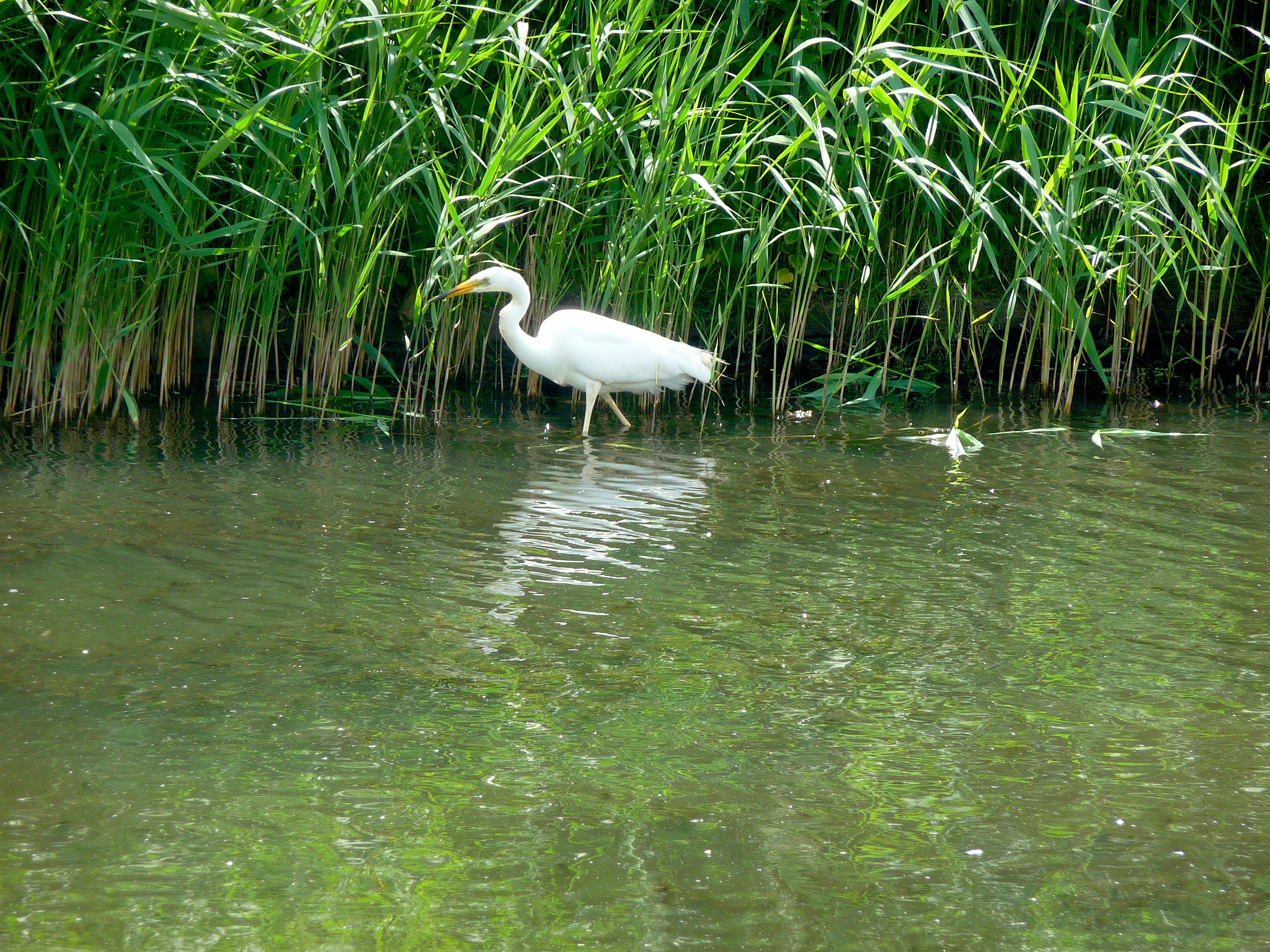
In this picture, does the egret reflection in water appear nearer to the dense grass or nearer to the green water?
the green water

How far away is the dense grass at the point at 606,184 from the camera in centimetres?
528

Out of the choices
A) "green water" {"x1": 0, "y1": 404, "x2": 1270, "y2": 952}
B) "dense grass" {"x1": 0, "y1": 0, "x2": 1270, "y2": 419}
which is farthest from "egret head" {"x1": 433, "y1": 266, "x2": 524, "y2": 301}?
"green water" {"x1": 0, "y1": 404, "x2": 1270, "y2": 952}

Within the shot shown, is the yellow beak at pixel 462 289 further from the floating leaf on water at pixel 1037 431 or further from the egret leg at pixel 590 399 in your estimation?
the floating leaf on water at pixel 1037 431

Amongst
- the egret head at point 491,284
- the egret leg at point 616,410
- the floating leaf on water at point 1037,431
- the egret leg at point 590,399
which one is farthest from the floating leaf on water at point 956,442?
the egret head at point 491,284

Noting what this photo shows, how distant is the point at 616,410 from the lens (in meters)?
6.45

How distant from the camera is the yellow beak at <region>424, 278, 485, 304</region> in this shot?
588 centimetres

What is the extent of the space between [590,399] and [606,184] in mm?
1139

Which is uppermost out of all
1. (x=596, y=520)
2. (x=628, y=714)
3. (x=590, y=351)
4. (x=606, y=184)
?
(x=606, y=184)

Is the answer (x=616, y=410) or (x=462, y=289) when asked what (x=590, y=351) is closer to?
(x=616, y=410)

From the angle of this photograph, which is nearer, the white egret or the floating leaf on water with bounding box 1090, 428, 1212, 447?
the floating leaf on water with bounding box 1090, 428, 1212, 447

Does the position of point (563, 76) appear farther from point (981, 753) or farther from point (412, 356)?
point (981, 753)

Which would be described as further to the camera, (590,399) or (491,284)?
(590,399)

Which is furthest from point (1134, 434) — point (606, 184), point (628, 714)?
point (628, 714)

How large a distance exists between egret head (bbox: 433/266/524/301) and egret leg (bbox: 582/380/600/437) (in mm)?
583
